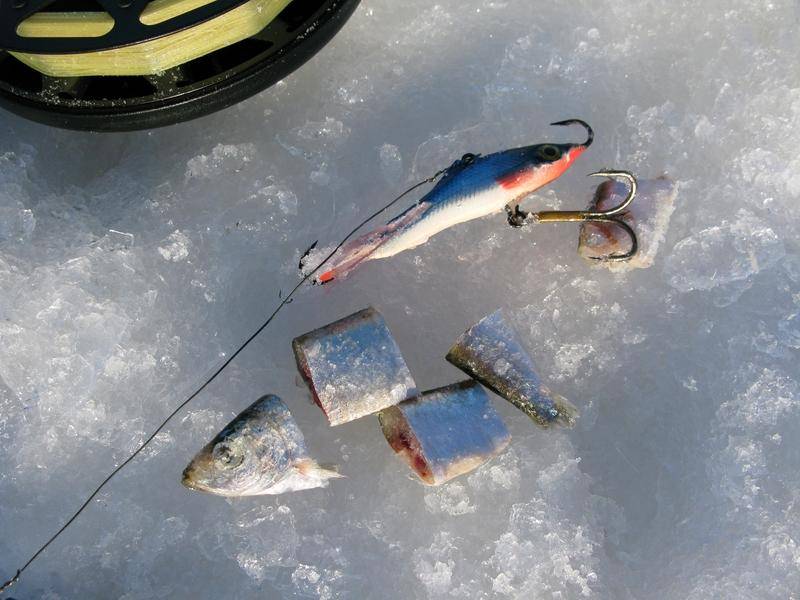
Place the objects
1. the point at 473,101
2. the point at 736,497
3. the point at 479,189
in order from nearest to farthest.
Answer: the point at 479,189 → the point at 736,497 → the point at 473,101

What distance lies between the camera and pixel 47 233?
264 cm

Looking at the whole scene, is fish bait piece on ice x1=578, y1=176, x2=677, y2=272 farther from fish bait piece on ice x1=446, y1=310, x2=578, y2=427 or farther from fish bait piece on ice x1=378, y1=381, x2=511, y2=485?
fish bait piece on ice x1=378, y1=381, x2=511, y2=485

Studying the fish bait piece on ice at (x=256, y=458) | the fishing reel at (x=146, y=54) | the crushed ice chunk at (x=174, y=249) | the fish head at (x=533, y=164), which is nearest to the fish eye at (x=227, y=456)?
the fish bait piece on ice at (x=256, y=458)

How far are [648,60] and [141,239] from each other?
1.99 meters

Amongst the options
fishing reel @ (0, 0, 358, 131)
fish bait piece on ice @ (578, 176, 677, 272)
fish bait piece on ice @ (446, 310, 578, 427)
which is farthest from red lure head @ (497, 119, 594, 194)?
fishing reel @ (0, 0, 358, 131)

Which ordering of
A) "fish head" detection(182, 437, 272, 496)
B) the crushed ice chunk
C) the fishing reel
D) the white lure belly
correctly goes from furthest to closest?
the crushed ice chunk
the white lure belly
"fish head" detection(182, 437, 272, 496)
the fishing reel

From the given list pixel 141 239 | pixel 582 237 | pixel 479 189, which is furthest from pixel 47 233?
pixel 582 237

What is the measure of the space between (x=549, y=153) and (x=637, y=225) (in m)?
0.42

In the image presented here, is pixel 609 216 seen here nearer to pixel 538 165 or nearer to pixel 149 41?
pixel 538 165

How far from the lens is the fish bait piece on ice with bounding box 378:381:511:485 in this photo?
90.9 inches

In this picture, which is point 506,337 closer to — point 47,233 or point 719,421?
point 719,421

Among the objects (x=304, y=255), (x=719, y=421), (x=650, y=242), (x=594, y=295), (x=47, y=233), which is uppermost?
(x=47, y=233)

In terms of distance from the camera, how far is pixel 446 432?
7.64 ft

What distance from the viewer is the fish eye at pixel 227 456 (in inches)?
89.1
